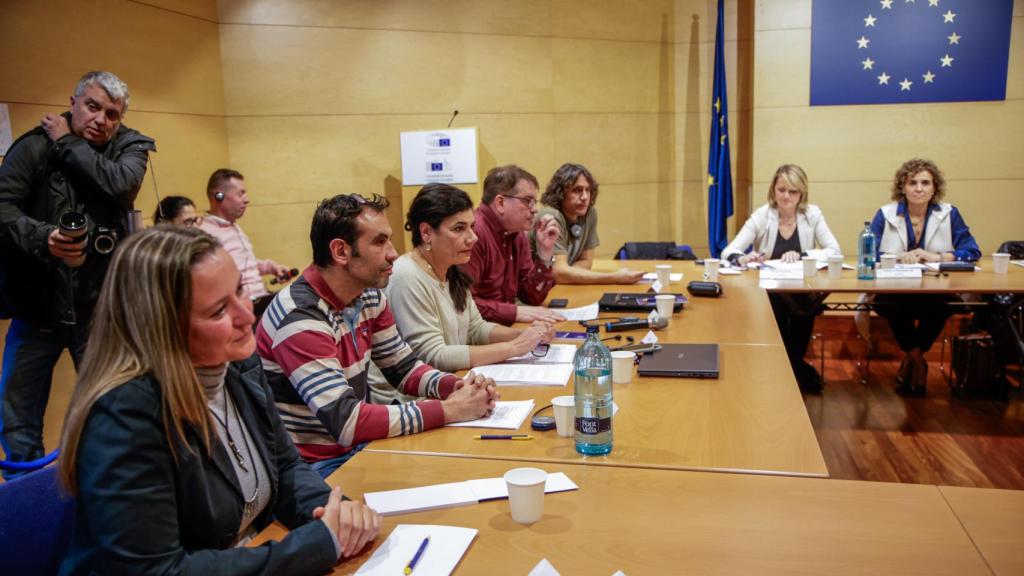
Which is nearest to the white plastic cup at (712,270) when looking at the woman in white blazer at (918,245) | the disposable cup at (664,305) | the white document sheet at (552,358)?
the disposable cup at (664,305)

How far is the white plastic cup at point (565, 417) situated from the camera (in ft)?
5.97

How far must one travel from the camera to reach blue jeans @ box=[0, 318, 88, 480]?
2959mm

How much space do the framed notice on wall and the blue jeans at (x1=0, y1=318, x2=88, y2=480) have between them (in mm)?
3045

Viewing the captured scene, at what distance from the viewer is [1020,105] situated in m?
5.71

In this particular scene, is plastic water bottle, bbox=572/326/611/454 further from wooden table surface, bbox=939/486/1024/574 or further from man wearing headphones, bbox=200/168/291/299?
man wearing headphones, bbox=200/168/291/299

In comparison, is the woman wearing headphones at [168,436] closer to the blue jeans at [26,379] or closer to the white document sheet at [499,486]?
the white document sheet at [499,486]

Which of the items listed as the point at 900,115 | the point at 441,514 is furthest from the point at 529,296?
the point at 900,115

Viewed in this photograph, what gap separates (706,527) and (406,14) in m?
5.56

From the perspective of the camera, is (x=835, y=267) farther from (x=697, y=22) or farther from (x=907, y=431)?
(x=697, y=22)

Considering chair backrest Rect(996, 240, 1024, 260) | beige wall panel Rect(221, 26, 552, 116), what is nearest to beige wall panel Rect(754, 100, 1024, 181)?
chair backrest Rect(996, 240, 1024, 260)

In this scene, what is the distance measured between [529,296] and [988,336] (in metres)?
2.83

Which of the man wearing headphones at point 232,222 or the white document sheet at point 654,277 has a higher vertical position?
the man wearing headphones at point 232,222

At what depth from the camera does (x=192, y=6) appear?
538 cm

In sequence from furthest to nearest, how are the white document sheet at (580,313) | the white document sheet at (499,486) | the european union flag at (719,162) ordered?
the european union flag at (719,162), the white document sheet at (580,313), the white document sheet at (499,486)
